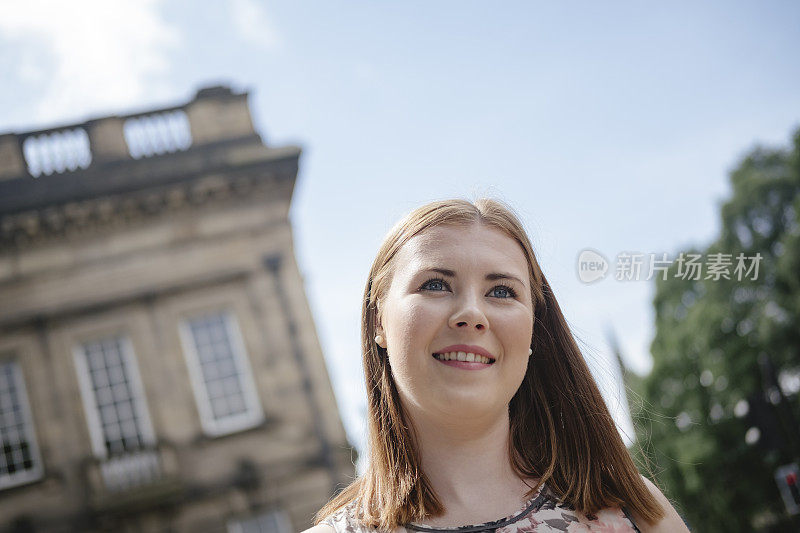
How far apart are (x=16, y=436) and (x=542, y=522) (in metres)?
15.1

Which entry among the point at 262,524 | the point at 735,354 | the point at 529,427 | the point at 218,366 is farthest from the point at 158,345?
the point at 735,354

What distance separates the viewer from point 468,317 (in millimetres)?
1781

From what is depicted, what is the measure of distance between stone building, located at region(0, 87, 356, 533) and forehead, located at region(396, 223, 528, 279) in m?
13.2

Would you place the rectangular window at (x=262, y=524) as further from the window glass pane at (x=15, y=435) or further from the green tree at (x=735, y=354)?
the green tree at (x=735, y=354)

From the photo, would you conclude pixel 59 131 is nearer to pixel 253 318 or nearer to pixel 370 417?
pixel 253 318

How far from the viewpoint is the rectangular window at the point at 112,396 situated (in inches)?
585

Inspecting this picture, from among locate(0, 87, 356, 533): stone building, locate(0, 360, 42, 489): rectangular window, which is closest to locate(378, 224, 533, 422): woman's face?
locate(0, 87, 356, 533): stone building

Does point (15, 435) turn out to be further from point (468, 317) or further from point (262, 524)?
point (468, 317)

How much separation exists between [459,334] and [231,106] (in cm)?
1581

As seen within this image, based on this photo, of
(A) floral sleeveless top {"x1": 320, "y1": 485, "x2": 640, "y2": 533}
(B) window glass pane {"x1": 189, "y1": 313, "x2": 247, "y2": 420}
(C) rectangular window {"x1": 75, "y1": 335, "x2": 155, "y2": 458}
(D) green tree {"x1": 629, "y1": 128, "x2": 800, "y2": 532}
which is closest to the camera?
(A) floral sleeveless top {"x1": 320, "y1": 485, "x2": 640, "y2": 533}

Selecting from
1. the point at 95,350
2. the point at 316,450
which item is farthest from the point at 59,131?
the point at 316,450

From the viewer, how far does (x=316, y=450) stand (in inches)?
593

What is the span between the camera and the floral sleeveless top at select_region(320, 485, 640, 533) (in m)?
1.77

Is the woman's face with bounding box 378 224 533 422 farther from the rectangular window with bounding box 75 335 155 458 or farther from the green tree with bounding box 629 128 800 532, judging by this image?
the green tree with bounding box 629 128 800 532
